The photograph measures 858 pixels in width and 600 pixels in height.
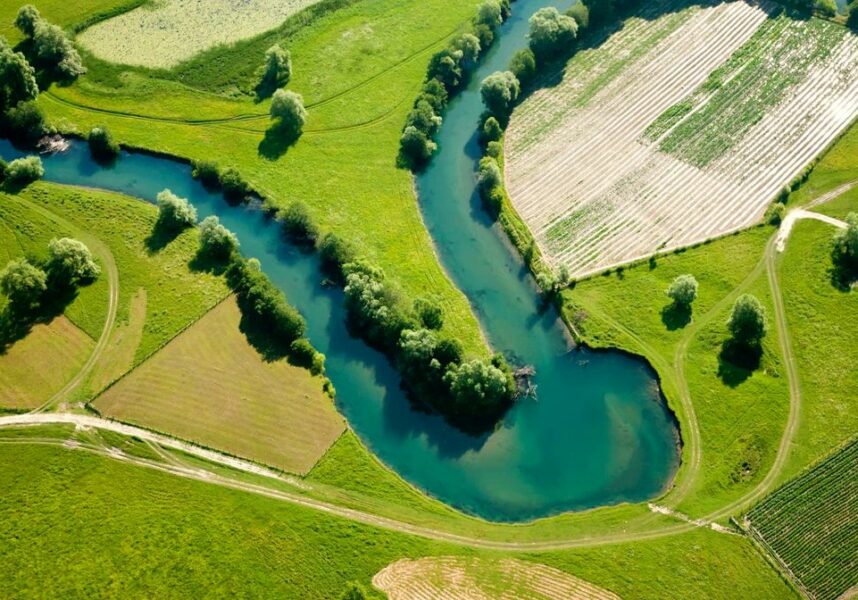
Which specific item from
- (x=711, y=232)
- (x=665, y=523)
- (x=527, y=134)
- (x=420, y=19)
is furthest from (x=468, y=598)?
(x=420, y=19)

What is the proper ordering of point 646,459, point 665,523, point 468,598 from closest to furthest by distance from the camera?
point 468,598 → point 665,523 → point 646,459

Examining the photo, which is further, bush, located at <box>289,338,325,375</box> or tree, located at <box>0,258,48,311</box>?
tree, located at <box>0,258,48,311</box>

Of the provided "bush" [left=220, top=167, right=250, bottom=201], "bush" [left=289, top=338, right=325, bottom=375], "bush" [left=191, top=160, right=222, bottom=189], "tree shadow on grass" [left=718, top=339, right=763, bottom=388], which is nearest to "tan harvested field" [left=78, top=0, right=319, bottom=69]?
"bush" [left=191, top=160, right=222, bottom=189]

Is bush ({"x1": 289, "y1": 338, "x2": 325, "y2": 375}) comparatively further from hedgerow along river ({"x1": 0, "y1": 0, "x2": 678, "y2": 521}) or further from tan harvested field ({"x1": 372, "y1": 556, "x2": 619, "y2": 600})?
tan harvested field ({"x1": 372, "y1": 556, "x2": 619, "y2": 600})

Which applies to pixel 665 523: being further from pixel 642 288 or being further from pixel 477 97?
pixel 477 97

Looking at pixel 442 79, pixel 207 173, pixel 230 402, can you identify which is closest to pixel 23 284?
pixel 207 173
